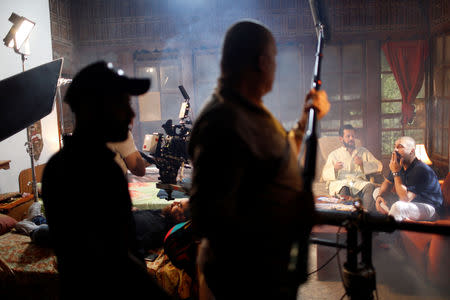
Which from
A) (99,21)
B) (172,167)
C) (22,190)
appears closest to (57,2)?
(99,21)

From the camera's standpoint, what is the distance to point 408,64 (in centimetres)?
595

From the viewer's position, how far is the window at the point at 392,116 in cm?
607

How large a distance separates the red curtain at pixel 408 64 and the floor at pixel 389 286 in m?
3.73

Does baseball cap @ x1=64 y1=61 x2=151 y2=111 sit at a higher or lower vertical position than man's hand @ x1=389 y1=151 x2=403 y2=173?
higher

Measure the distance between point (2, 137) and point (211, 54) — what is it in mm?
4997

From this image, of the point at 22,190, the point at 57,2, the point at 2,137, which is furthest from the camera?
the point at 57,2

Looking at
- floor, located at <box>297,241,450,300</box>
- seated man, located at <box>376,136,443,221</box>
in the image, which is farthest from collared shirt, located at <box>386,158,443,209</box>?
floor, located at <box>297,241,450,300</box>

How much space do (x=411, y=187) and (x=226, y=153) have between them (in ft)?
10.9

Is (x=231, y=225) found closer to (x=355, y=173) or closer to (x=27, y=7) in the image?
(x=355, y=173)

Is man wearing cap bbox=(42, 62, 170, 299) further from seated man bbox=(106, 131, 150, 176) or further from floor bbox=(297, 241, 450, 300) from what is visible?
floor bbox=(297, 241, 450, 300)

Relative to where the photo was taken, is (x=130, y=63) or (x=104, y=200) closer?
(x=104, y=200)

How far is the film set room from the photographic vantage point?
101cm

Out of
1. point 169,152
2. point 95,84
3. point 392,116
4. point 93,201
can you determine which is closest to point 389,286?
point 169,152

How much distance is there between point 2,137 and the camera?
5.49 feet
